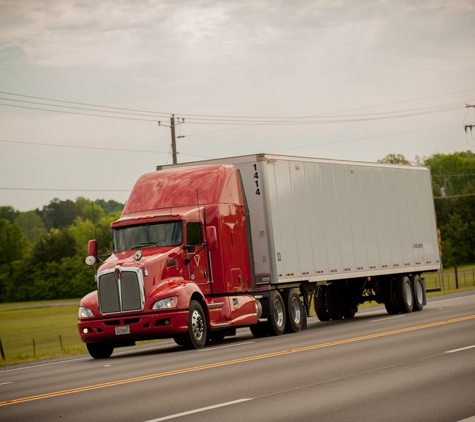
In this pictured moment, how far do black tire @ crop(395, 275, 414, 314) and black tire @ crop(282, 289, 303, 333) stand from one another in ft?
20.1

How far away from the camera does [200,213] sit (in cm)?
2486

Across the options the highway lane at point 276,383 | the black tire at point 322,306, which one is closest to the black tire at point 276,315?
the highway lane at point 276,383

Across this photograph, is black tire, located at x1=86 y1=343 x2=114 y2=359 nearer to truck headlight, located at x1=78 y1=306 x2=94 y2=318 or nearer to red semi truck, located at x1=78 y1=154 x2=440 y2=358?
red semi truck, located at x1=78 y1=154 x2=440 y2=358

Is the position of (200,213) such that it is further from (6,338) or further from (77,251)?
(77,251)

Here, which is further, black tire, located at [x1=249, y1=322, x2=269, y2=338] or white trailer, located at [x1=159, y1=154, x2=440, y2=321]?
white trailer, located at [x1=159, y1=154, x2=440, y2=321]

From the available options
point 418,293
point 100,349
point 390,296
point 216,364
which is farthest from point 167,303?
point 418,293

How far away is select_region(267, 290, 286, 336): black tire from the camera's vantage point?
26375mm

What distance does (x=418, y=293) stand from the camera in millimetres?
34438

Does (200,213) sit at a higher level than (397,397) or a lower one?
higher

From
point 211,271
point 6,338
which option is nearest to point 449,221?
point 6,338

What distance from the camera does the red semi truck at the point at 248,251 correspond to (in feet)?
75.4

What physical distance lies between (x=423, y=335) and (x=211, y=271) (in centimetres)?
622

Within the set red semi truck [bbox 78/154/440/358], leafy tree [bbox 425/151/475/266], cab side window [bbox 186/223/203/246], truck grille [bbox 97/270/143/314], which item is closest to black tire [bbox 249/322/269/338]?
red semi truck [bbox 78/154/440/358]

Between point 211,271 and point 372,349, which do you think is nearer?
point 372,349
